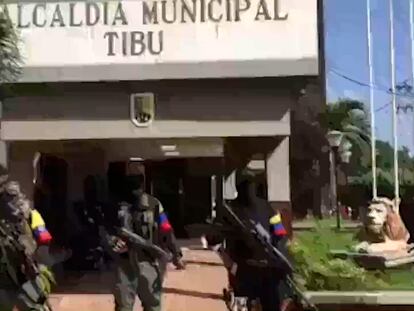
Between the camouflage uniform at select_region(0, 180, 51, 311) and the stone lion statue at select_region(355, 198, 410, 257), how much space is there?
3.20 m

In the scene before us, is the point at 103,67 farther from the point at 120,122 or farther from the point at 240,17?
the point at 240,17

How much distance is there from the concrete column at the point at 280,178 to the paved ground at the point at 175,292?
1286mm

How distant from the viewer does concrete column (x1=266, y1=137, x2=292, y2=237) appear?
1089 cm

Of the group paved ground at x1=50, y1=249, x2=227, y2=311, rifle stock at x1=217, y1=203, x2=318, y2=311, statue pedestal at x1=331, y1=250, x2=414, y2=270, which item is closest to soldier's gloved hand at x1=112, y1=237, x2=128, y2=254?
rifle stock at x1=217, y1=203, x2=318, y2=311

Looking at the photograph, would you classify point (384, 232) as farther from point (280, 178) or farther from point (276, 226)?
point (280, 178)

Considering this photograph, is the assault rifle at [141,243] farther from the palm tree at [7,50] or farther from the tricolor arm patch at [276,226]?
the palm tree at [7,50]

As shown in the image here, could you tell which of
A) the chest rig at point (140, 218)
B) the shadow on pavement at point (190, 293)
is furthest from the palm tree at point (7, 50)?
the shadow on pavement at point (190, 293)

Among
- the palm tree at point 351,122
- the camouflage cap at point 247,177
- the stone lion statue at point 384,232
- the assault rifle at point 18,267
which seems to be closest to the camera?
the assault rifle at point 18,267

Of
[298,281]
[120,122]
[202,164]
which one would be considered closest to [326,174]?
[120,122]

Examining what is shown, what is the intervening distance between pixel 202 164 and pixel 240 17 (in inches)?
388

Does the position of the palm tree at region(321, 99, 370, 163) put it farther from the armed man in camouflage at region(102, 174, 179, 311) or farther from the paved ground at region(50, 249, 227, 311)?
the armed man in camouflage at region(102, 174, 179, 311)

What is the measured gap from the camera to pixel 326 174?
36.9ft

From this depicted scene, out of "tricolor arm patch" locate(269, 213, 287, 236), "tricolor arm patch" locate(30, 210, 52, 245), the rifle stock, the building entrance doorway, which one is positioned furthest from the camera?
the building entrance doorway

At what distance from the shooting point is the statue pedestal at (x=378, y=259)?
8852 mm
